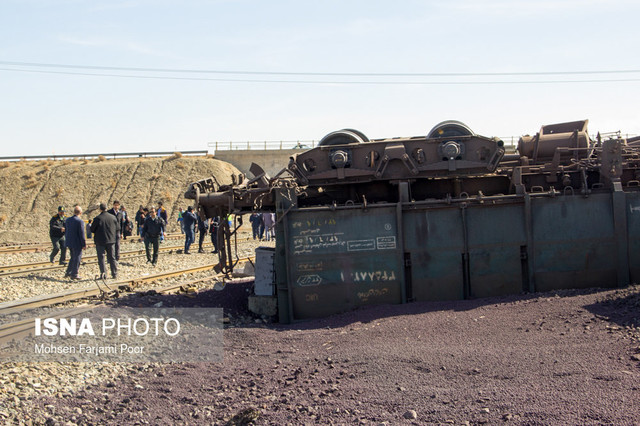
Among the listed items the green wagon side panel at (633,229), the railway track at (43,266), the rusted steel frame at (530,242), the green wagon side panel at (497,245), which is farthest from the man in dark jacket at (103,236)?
the green wagon side panel at (633,229)

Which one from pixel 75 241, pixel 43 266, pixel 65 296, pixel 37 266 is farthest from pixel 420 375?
pixel 37 266

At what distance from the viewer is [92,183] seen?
63469 millimetres

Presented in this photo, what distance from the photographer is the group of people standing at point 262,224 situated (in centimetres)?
2914

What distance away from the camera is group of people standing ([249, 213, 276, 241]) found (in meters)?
29.1

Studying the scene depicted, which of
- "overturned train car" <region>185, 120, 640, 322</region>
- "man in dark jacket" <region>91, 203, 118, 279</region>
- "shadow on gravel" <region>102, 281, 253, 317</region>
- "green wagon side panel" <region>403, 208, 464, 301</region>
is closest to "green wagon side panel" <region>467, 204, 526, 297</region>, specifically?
"overturned train car" <region>185, 120, 640, 322</region>

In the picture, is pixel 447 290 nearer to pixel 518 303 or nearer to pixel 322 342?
pixel 518 303

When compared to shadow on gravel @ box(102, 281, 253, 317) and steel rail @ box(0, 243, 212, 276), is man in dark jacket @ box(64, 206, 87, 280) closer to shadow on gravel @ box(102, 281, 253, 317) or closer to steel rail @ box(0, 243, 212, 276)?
steel rail @ box(0, 243, 212, 276)

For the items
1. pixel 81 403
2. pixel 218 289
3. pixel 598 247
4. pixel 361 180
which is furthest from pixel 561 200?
pixel 81 403

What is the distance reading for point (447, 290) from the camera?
11164 millimetres

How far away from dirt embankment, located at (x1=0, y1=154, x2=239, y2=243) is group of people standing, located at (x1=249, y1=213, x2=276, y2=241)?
1016 inches

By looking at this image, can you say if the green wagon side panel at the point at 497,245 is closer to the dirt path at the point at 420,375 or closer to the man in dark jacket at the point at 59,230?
the dirt path at the point at 420,375

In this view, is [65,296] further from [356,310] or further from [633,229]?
[633,229]

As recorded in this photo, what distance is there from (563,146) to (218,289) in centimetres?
779

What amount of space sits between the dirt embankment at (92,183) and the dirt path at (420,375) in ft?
161
